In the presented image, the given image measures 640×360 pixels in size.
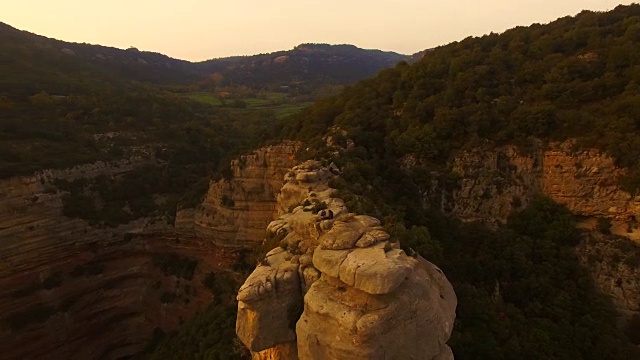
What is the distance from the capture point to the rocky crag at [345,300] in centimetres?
1159

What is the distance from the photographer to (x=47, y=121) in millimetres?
A: 44000

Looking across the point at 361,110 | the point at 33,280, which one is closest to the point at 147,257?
the point at 33,280

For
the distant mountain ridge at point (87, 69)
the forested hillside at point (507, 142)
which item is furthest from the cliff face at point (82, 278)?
the distant mountain ridge at point (87, 69)

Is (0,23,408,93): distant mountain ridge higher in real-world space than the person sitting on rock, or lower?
higher

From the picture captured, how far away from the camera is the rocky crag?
11.6 meters

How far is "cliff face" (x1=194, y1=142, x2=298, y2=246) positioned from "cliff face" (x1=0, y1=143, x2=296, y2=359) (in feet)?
0.28

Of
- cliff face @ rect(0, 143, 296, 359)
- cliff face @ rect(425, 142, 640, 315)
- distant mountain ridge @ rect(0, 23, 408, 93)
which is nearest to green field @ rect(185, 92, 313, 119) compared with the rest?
distant mountain ridge @ rect(0, 23, 408, 93)

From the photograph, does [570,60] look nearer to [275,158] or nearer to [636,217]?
[636,217]

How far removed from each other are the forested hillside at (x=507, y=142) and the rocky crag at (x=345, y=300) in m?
2.47

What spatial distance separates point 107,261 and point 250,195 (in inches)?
641

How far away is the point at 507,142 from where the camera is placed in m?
27.0

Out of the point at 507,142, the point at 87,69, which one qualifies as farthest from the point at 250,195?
the point at 87,69

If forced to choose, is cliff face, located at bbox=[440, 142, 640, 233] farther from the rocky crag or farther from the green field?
the green field

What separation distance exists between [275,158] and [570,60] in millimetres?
23089
